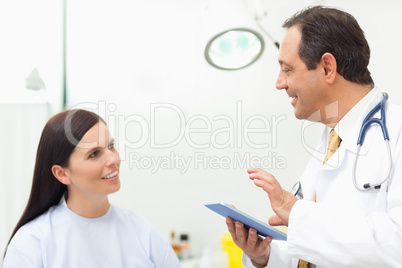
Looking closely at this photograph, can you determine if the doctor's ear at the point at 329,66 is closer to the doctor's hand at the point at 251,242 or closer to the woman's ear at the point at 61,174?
the doctor's hand at the point at 251,242

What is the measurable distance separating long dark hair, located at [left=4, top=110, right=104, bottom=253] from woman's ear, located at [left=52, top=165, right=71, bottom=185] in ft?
0.05

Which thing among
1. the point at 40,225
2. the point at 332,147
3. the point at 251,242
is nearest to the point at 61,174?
the point at 40,225

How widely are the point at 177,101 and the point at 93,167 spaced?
34.0 inches

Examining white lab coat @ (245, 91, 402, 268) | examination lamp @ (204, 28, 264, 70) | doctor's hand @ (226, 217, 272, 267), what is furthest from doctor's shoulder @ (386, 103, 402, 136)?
examination lamp @ (204, 28, 264, 70)

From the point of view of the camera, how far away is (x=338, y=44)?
4.11 ft

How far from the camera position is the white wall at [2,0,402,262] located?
6.93 ft

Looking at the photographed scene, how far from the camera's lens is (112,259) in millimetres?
1527

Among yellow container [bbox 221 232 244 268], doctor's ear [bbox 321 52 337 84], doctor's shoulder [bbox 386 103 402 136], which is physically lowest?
yellow container [bbox 221 232 244 268]

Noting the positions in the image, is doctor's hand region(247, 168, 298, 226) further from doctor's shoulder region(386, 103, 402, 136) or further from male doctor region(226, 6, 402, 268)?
doctor's shoulder region(386, 103, 402, 136)

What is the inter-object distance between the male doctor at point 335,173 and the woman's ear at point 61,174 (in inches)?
26.5

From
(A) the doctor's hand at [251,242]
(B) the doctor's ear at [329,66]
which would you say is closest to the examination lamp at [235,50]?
(B) the doctor's ear at [329,66]

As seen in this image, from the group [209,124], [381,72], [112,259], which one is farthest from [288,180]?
[112,259]

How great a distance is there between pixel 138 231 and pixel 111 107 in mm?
1008

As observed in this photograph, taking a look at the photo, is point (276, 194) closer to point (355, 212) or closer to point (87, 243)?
point (355, 212)
